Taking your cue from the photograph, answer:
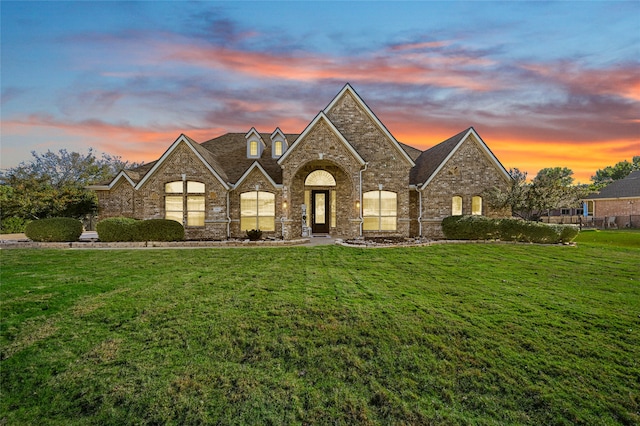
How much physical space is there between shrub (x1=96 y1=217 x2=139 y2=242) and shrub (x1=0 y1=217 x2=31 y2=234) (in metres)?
10.6

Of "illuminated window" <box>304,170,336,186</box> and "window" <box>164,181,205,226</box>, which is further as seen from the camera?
"illuminated window" <box>304,170,336,186</box>

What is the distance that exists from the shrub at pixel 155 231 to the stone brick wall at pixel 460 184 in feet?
48.2

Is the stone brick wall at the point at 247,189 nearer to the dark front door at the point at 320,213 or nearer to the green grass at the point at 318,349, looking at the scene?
the dark front door at the point at 320,213

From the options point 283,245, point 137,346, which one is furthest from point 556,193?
point 137,346

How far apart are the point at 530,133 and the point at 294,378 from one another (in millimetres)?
26852

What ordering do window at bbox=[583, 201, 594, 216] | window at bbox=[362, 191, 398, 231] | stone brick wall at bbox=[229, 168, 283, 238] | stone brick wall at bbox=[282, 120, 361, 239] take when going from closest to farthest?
stone brick wall at bbox=[282, 120, 361, 239] → stone brick wall at bbox=[229, 168, 283, 238] → window at bbox=[362, 191, 398, 231] → window at bbox=[583, 201, 594, 216]

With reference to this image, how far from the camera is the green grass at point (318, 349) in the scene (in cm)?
350

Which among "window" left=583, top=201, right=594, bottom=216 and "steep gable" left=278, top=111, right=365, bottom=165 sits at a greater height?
"steep gable" left=278, top=111, right=365, bottom=165

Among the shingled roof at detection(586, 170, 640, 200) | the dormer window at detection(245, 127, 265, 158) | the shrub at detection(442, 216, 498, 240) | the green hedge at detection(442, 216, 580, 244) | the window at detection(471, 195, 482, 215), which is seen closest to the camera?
the green hedge at detection(442, 216, 580, 244)

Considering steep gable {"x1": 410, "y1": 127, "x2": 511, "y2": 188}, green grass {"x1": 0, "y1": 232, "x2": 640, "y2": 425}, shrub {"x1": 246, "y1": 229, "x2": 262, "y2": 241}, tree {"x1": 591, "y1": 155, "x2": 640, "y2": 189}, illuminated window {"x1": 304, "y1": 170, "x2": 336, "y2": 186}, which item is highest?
tree {"x1": 591, "y1": 155, "x2": 640, "y2": 189}

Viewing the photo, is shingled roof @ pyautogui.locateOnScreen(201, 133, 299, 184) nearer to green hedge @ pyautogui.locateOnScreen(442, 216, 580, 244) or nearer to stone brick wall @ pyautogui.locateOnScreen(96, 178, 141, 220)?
stone brick wall @ pyautogui.locateOnScreen(96, 178, 141, 220)

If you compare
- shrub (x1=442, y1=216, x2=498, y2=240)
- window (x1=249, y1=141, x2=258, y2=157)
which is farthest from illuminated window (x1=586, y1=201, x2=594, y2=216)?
window (x1=249, y1=141, x2=258, y2=157)

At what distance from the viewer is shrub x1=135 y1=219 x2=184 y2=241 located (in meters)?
14.5

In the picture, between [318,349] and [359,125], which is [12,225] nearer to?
[359,125]
